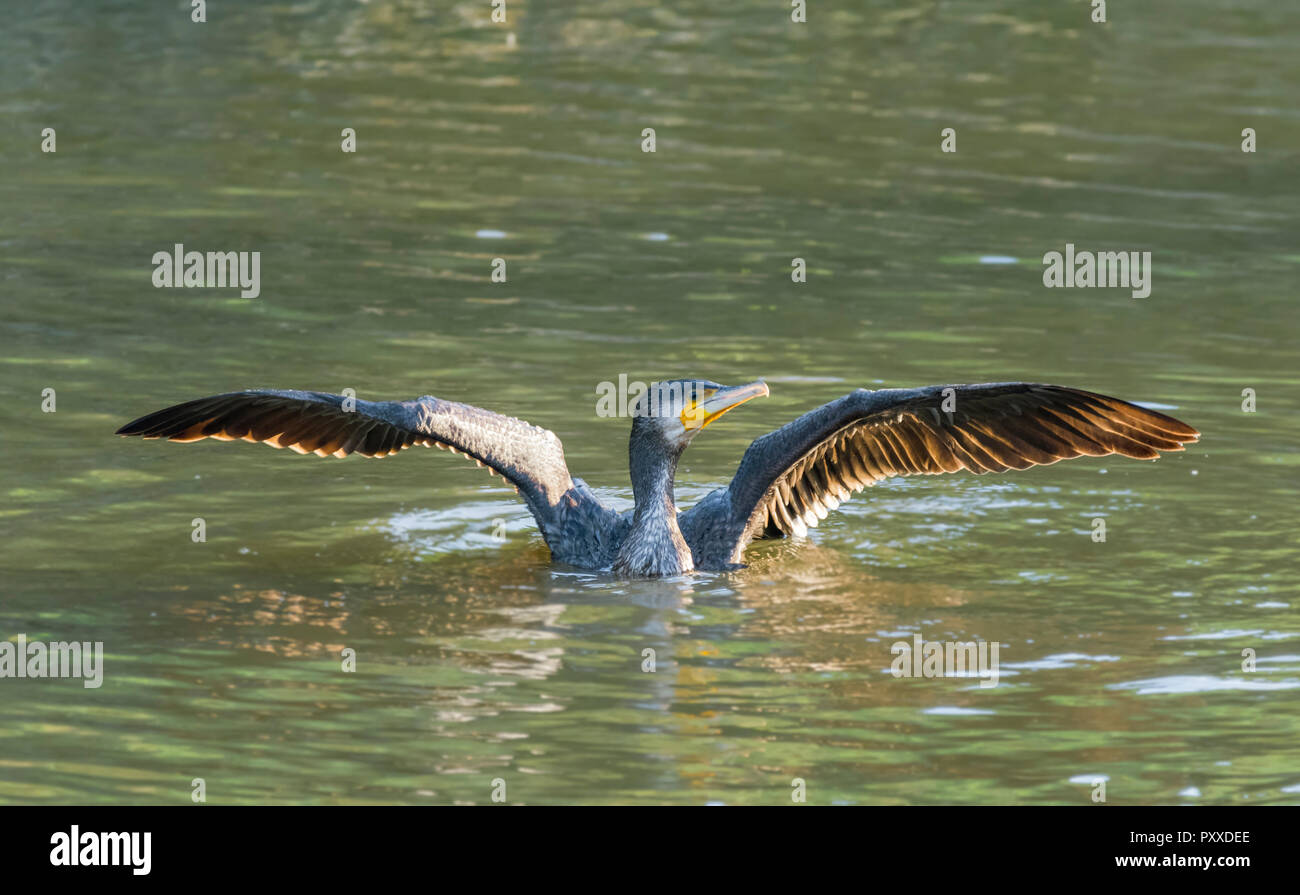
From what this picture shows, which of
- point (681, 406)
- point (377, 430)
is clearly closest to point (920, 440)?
point (681, 406)

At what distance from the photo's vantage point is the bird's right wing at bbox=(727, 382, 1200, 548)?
11.0m

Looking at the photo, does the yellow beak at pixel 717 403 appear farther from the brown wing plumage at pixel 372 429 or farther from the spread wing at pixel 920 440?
→ the brown wing plumage at pixel 372 429

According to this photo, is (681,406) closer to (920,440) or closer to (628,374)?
(920,440)

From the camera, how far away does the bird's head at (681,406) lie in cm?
1158

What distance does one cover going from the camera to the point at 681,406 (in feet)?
38.3

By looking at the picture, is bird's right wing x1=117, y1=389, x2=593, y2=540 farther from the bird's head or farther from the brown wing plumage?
the bird's head

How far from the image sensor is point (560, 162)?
2373 centimetres

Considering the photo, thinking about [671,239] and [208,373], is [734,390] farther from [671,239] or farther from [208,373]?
[671,239]

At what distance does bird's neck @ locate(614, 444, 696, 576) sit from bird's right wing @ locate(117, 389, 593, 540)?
514mm

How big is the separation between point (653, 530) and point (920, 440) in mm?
1647

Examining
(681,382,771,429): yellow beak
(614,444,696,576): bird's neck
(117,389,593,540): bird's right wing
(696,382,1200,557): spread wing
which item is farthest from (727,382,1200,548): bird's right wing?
(117,389,593,540): bird's right wing

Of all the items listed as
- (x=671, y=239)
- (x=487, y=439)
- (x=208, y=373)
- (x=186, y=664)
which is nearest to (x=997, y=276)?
(x=671, y=239)

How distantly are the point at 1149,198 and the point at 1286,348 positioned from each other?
6.01 meters

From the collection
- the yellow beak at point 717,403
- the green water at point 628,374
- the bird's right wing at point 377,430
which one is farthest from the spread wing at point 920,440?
the bird's right wing at point 377,430
